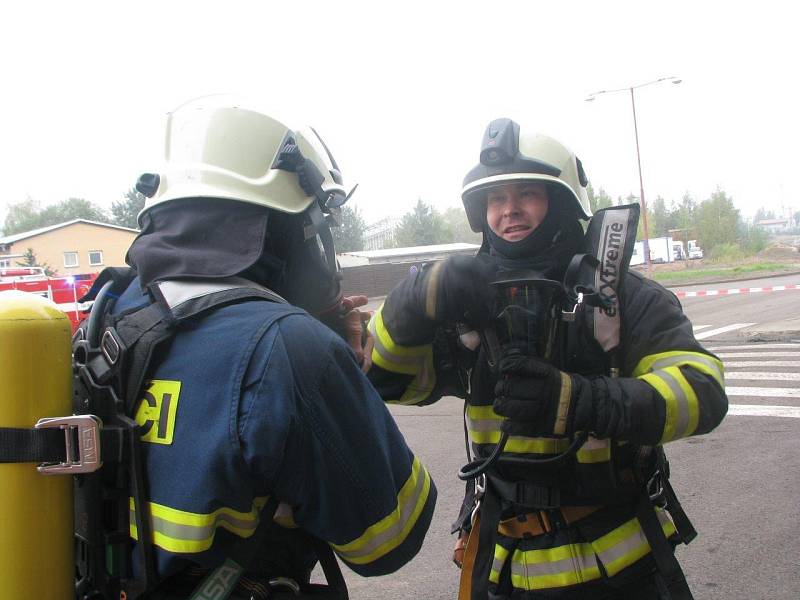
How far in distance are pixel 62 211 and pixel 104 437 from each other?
73.0 m

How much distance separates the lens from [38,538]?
3.91 ft

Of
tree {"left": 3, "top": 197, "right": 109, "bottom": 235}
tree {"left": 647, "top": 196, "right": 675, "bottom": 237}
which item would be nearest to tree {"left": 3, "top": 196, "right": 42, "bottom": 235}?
tree {"left": 3, "top": 197, "right": 109, "bottom": 235}

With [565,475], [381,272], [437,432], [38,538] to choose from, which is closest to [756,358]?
[437,432]

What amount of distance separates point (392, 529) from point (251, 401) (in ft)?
1.38

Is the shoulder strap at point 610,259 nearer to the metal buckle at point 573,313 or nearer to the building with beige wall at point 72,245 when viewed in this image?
the metal buckle at point 573,313

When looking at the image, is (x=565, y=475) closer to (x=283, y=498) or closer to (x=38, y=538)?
(x=283, y=498)

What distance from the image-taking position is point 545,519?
75.4 inches

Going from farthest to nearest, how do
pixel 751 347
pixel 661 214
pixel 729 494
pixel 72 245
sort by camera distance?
Result: pixel 661 214
pixel 72 245
pixel 751 347
pixel 729 494

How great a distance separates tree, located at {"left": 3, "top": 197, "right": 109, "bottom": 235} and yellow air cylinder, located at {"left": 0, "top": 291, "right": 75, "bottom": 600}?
65.8 metres

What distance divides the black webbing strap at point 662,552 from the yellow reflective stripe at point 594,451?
0.16 m

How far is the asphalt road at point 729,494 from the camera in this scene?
11.4ft

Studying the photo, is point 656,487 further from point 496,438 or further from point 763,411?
point 763,411

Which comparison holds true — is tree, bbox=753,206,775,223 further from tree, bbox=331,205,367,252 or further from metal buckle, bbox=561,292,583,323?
metal buckle, bbox=561,292,583,323

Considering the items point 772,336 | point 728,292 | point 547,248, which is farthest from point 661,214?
point 547,248
